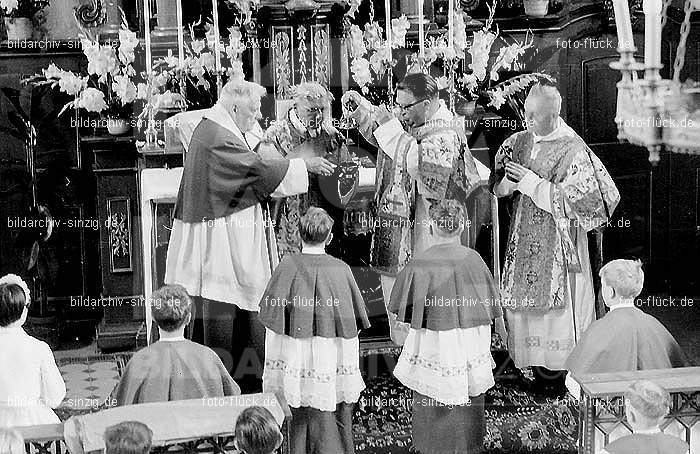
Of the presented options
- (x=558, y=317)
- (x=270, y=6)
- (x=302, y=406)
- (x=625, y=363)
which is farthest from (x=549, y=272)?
(x=270, y=6)

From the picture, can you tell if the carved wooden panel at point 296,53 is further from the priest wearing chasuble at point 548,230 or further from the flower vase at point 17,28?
the flower vase at point 17,28

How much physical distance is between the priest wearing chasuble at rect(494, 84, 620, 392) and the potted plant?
10.4ft

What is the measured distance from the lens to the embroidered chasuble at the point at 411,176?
7.28 metres

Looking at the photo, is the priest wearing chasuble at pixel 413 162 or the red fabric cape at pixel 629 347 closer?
the red fabric cape at pixel 629 347

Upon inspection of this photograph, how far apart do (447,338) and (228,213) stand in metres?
1.37

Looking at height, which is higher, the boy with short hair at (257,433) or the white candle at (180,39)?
the white candle at (180,39)

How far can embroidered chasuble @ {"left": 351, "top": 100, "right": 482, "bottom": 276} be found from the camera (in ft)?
23.9

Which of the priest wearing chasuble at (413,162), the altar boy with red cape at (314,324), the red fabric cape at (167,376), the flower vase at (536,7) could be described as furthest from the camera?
the flower vase at (536,7)

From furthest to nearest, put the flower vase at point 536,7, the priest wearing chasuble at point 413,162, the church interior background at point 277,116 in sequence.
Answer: the flower vase at point 536,7, the church interior background at point 277,116, the priest wearing chasuble at point 413,162

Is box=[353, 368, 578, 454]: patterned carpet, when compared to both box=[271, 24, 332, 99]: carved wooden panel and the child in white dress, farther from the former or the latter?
box=[271, 24, 332, 99]: carved wooden panel

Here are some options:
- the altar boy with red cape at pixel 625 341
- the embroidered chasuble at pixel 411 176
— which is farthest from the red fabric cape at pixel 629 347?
the embroidered chasuble at pixel 411 176

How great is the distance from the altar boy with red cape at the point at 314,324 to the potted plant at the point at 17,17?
2.74 meters

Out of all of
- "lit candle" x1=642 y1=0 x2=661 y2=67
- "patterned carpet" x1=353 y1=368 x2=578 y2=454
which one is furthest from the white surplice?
"lit candle" x1=642 y1=0 x2=661 y2=67

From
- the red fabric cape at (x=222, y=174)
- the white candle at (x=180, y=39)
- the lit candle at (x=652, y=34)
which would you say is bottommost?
the red fabric cape at (x=222, y=174)
